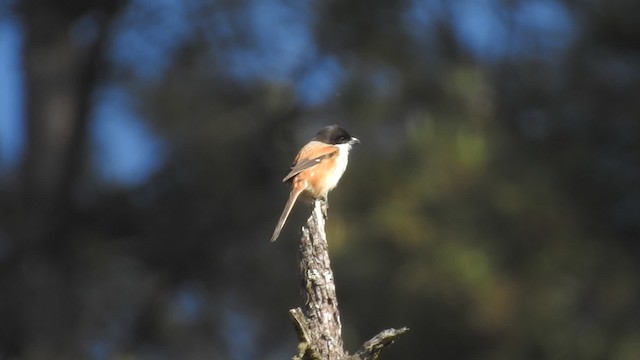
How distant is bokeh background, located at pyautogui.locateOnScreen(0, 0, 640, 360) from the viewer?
918 centimetres

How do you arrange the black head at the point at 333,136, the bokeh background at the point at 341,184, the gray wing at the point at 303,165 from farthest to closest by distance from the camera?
the bokeh background at the point at 341,184 → the black head at the point at 333,136 → the gray wing at the point at 303,165

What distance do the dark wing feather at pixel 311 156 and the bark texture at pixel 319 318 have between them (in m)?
2.41

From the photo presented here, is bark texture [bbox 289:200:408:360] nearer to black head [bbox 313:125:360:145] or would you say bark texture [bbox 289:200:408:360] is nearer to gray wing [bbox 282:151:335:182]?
gray wing [bbox 282:151:335:182]

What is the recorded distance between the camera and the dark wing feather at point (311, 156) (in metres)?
6.83


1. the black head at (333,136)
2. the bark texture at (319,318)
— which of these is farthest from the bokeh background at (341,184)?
the bark texture at (319,318)

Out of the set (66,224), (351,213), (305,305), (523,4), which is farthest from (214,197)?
(305,305)

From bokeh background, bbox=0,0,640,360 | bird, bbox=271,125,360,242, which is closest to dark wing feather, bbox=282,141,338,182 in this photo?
bird, bbox=271,125,360,242

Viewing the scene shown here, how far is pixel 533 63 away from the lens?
969 centimetres

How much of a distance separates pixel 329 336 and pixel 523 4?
6241 mm

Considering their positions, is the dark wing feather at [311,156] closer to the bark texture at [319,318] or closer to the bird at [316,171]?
the bird at [316,171]

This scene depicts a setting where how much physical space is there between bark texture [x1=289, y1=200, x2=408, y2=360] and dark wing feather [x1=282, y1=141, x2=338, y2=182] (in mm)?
2414

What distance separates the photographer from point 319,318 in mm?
4199

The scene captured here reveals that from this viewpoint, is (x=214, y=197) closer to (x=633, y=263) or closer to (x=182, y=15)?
(x=182, y=15)

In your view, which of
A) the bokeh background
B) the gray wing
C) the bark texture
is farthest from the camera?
the bokeh background
